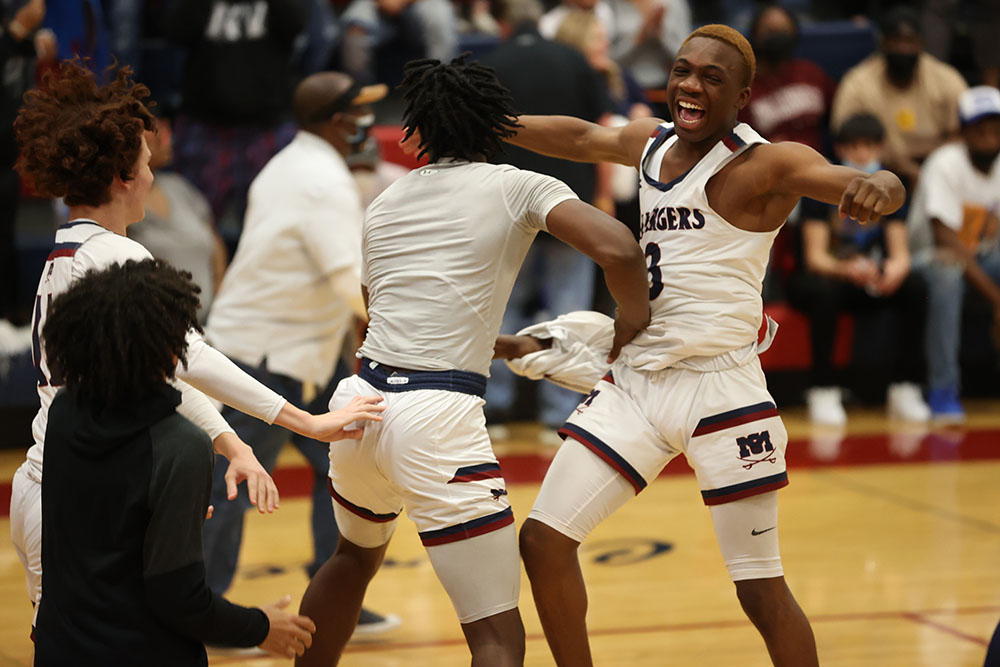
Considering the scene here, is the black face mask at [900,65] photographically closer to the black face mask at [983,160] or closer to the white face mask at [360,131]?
the black face mask at [983,160]

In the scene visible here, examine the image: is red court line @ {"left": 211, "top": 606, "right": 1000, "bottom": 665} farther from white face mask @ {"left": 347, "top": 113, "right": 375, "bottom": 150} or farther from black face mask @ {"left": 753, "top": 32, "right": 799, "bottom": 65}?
black face mask @ {"left": 753, "top": 32, "right": 799, "bottom": 65}

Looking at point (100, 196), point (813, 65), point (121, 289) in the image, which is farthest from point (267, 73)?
point (121, 289)

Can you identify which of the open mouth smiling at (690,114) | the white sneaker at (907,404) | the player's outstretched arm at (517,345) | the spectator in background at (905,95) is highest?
the open mouth smiling at (690,114)

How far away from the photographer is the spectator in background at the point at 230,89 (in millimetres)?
7414

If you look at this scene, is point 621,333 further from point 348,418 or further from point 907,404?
point 907,404

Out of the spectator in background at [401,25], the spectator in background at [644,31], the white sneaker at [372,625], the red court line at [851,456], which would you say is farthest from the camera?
the spectator in background at [644,31]

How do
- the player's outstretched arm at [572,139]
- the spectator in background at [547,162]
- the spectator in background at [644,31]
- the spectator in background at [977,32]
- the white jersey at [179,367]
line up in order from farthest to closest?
1. the spectator in background at [977,32]
2. the spectator in background at [644,31]
3. the spectator in background at [547,162]
4. the player's outstretched arm at [572,139]
5. the white jersey at [179,367]

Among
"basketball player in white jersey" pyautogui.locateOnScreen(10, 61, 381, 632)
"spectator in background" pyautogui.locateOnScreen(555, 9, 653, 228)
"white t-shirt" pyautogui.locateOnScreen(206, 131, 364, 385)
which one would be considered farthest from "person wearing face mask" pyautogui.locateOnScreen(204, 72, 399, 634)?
"spectator in background" pyautogui.locateOnScreen(555, 9, 653, 228)

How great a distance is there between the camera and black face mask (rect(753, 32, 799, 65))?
834 cm

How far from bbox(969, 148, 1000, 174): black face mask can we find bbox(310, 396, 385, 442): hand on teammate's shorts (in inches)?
232

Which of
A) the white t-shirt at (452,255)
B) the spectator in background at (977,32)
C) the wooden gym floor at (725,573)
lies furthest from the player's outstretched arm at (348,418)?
the spectator in background at (977,32)

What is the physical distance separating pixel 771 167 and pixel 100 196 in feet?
5.17

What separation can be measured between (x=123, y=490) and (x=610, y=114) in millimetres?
5264

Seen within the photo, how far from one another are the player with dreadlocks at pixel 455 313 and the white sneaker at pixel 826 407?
4.77m
